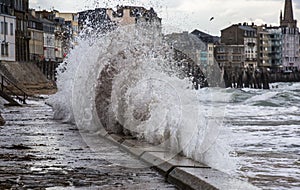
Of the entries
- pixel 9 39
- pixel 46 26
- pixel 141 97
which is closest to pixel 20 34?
pixel 9 39

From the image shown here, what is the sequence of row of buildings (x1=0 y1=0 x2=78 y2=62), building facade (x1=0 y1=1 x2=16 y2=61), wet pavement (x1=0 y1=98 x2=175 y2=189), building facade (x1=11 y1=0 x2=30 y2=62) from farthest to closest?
building facade (x1=11 y1=0 x2=30 y2=62) < row of buildings (x1=0 y1=0 x2=78 y2=62) < building facade (x1=0 y1=1 x2=16 y2=61) < wet pavement (x1=0 y1=98 x2=175 y2=189)

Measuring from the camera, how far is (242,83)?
141m

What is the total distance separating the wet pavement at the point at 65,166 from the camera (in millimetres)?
8328

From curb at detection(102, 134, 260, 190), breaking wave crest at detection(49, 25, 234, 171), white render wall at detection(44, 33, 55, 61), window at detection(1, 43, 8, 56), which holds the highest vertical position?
white render wall at detection(44, 33, 55, 61)

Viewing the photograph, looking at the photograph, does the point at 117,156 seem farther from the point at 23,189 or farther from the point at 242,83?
the point at 242,83

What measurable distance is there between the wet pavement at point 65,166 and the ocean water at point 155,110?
744 mm

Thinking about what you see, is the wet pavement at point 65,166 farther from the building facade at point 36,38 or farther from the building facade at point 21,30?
the building facade at point 36,38

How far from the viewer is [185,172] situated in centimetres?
843

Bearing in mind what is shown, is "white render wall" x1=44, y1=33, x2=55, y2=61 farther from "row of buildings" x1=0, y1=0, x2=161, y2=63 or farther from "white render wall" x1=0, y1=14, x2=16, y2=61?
"white render wall" x1=0, y1=14, x2=16, y2=61

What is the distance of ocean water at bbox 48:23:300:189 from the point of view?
33.4 feet

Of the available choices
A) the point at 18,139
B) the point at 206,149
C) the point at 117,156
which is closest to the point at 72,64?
the point at 18,139

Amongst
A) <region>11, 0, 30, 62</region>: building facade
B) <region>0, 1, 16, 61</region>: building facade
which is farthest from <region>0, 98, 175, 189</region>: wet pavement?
<region>11, 0, 30, 62</region>: building facade

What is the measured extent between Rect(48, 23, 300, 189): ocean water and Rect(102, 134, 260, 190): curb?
1.01 ft

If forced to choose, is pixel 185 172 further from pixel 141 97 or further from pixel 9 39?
pixel 9 39
